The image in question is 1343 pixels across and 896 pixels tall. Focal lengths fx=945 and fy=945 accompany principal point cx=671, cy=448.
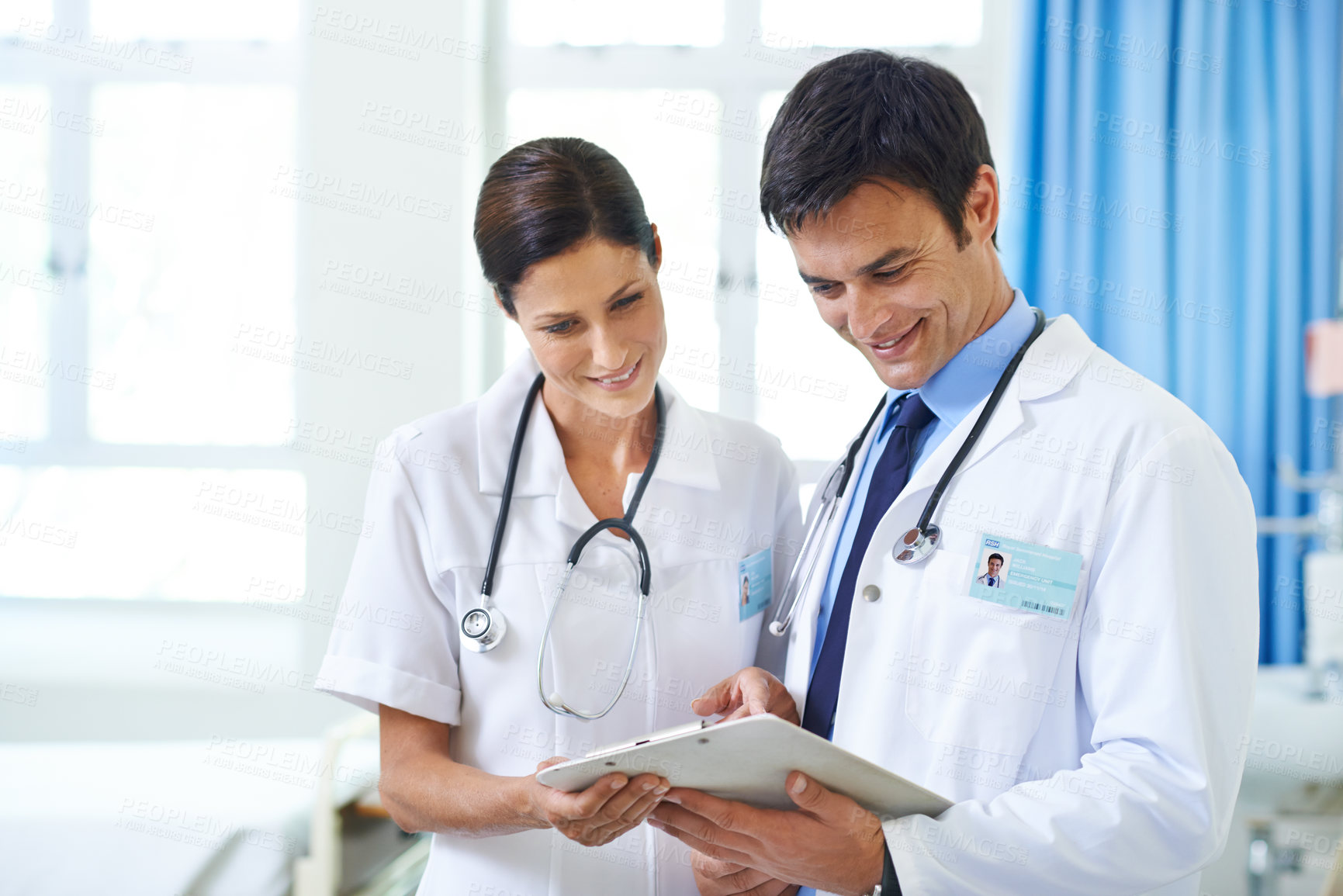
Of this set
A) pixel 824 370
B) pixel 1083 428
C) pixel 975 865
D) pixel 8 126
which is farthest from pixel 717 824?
pixel 8 126

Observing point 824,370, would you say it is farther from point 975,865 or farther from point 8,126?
point 8,126

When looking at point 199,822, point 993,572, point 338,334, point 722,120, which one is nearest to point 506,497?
point 993,572

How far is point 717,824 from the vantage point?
3.32 ft

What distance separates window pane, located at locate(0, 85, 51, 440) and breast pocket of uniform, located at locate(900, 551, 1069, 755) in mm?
3400

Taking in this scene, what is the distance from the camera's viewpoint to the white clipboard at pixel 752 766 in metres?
0.83

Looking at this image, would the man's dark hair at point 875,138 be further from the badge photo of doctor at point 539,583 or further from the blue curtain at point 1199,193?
the blue curtain at point 1199,193

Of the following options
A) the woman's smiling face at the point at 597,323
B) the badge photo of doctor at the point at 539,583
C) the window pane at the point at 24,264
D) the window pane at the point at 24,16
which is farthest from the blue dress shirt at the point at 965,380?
the window pane at the point at 24,16

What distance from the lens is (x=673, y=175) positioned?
11.1 ft

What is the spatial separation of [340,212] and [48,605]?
5.77ft

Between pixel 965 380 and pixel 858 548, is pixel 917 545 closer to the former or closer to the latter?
pixel 858 548

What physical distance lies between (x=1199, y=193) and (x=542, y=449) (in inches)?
112

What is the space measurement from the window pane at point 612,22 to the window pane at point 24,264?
172 cm

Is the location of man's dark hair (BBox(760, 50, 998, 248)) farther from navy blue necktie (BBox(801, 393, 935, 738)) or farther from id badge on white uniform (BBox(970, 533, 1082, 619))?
id badge on white uniform (BBox(970, 533, 1082, 619))

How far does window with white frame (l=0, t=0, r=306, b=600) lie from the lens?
3.31m
